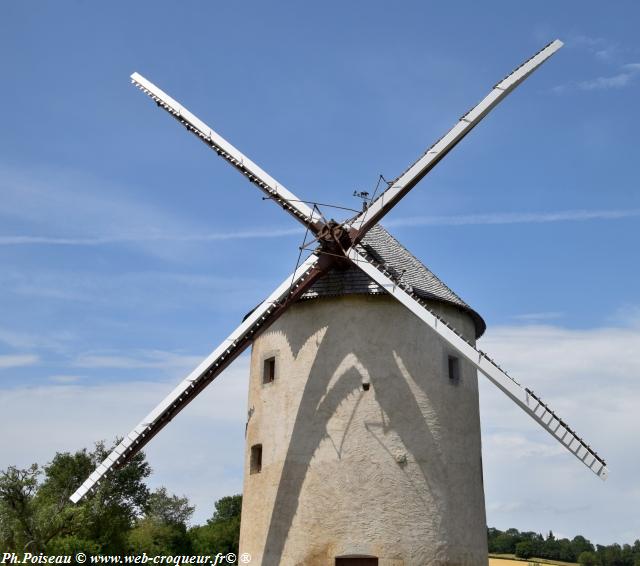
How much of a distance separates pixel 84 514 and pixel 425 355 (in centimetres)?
1170

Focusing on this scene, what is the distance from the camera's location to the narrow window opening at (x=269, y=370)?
1642cm

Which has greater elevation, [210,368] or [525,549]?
[210,368]

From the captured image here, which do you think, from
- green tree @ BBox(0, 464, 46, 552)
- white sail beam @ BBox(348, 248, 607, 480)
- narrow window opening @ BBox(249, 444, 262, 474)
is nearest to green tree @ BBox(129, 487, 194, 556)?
green tree @ BBox(0, 464, 46, 552)

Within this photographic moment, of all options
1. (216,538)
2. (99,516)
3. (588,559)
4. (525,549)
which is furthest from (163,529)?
(588,559)

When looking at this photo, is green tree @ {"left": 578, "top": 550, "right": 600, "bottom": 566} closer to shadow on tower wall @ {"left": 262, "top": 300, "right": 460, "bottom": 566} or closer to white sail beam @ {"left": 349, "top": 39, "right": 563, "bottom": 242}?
shadow on tower wall @ {"left": 262, "top": 300, "right": 460, "bottom": 566}

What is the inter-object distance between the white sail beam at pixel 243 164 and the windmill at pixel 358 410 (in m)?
0.05

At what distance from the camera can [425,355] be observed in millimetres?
15383

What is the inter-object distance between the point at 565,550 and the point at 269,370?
53317mm

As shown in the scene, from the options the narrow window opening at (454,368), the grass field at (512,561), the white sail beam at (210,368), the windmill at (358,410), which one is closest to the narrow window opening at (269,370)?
the windmill at (358,410)

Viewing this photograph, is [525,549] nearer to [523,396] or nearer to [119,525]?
[119,525]

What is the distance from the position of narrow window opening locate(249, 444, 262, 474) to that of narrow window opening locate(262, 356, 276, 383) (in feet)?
4.63

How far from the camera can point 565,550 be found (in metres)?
61.4

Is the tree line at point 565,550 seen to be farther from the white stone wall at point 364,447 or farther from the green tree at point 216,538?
the white stone wall at point 364,447

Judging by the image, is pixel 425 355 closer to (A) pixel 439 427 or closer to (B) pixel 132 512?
(A) pixel 439 427
